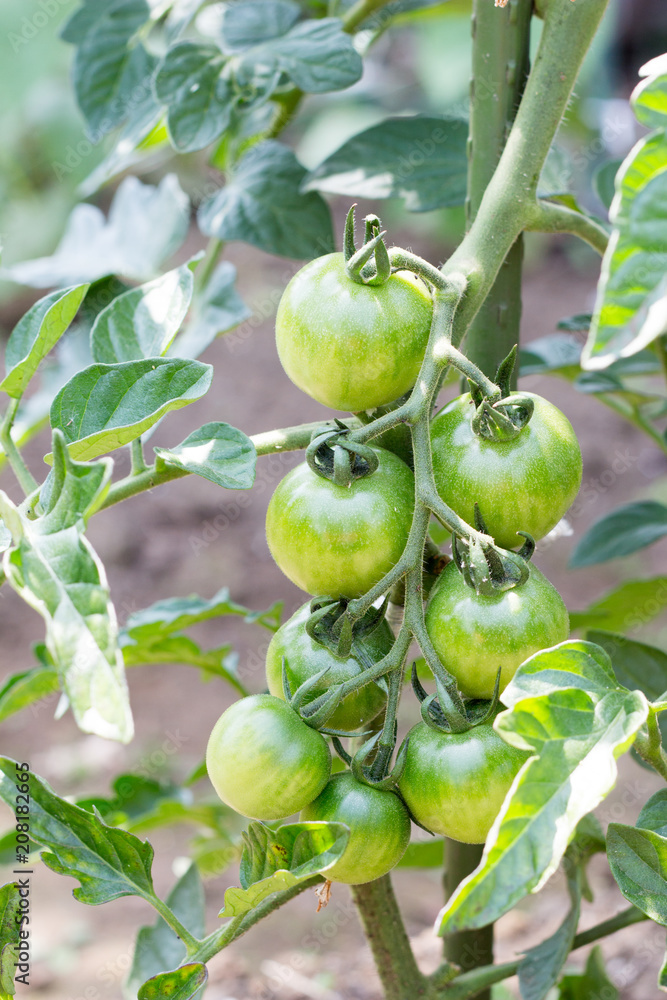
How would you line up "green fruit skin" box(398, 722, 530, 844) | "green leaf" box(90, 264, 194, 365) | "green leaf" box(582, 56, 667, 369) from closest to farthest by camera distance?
"green leaf" box(582, 56, 667, 369) < "green fruit skin" box(398, 722, 530, 844) < "green leaf" box(90, 264, 194, 365)

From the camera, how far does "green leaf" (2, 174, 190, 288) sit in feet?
2.65

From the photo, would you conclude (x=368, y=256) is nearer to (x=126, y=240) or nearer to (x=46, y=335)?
(x=46, y=335)

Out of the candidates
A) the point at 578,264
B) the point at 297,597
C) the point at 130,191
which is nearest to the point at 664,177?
the point at 130,191

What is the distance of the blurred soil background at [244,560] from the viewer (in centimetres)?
120

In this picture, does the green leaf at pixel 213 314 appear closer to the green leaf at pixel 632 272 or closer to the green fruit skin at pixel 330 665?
the green fruit skin at pixel 330 665

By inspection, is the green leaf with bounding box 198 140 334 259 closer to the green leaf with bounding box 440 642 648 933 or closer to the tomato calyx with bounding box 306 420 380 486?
the tomato calyx with bounding box 306 420 380 486

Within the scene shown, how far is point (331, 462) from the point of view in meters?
0.41

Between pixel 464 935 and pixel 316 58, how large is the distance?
2.00 feet

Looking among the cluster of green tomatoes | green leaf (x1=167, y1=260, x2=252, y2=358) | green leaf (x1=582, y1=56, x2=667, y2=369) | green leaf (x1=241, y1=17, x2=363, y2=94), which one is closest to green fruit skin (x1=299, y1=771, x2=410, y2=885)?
the cluster of green tomatoes

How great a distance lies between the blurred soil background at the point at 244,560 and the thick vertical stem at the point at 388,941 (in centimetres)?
26

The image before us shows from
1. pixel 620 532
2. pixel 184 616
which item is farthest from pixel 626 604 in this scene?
pixel 184 616

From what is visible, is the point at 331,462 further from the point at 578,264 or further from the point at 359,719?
the point at 578,264

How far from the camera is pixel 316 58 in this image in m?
0.62

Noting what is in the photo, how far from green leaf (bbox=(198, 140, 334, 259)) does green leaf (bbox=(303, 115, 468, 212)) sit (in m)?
0.03
